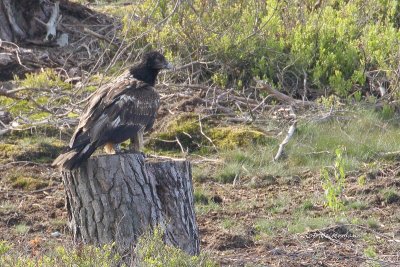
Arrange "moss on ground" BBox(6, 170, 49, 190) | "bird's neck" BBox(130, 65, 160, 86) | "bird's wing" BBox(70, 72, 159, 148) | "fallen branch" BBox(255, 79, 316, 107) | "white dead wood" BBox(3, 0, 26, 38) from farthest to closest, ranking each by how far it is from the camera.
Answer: "white dead wood" BBox(3, 0, 26, 38) → "fallen branch" BBox(255, 79, 316, 107) → "moss on ground" BBox(6, 170, 49, 190) → "bird's neck" BBox(130, 65, 160, 86) → "bird's wing" BBox(70, 72, 159, 148)

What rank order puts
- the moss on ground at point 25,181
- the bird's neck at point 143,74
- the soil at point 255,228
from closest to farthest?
1. the soil at point 255,228
2. the bird's neck at point 143,74
3. the moss on ground at point 25,181

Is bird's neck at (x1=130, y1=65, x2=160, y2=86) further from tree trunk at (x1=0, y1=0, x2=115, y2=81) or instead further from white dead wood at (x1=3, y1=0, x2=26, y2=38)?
white dead wood at (x1=3, y1=0, x2=26, y2=38)

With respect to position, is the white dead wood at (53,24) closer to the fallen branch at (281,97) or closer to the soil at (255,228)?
the fallen branch at (281,97)

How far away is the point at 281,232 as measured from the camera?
29.3ft

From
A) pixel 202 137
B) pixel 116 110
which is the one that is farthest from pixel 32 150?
pixel 116 110

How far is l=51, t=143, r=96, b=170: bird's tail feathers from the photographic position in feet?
23.6

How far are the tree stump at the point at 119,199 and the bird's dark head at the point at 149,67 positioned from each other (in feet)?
7.26

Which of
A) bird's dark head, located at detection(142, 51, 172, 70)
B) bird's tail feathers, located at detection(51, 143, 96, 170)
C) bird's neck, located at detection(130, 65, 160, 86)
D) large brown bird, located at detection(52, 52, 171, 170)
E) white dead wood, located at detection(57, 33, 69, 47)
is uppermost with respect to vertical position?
white dead wood, located at detection(57, 33, 69, 47)

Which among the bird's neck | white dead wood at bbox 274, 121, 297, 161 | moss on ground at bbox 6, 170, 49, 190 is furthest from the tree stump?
white dead wood at bbox 274, 121, 297, 161

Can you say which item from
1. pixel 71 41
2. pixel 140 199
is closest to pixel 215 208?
pixel 140 199

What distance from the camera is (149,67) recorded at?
955cm

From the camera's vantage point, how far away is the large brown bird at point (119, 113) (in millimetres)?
7758

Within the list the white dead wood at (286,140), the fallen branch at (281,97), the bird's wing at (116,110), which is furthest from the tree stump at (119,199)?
the fallen branch at (281,97)

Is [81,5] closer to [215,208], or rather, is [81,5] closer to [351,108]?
[351,108]
